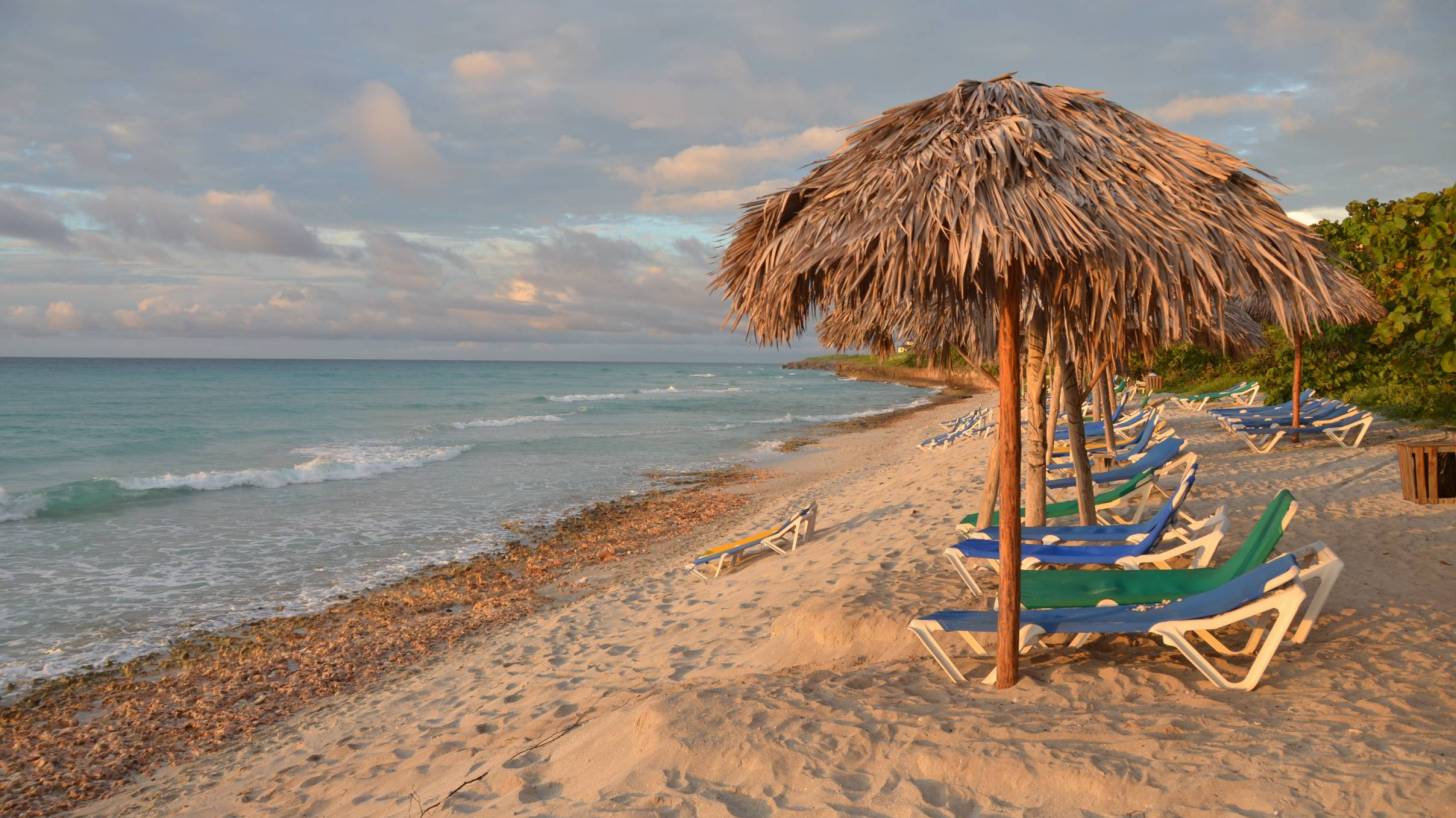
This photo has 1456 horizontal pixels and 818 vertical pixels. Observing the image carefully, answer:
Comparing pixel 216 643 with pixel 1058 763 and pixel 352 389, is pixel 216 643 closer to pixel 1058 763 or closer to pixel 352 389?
pixel 1058 763

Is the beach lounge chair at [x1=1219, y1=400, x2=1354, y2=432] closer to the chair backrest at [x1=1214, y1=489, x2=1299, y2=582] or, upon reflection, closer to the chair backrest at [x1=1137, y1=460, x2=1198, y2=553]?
the chair backrest at [x1=1137, y1=460, x2=1198, y2=553]

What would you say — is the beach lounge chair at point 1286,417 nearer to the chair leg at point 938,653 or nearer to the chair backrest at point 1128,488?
the chair backrest at point 1128,488

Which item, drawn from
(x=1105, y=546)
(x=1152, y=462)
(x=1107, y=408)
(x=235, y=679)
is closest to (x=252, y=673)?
(x=235, y=679)

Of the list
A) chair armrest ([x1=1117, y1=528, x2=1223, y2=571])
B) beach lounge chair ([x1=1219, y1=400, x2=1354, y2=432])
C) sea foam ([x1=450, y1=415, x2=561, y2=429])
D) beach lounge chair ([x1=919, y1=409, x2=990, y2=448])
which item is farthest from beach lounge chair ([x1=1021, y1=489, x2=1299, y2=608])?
sea foam ([x1=450, y1=415, x2=561, y2=429])

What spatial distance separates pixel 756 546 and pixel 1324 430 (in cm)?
957

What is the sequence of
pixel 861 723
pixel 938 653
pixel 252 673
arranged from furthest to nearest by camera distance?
pixel 252 673, pixel 938 653, pixel 861 723

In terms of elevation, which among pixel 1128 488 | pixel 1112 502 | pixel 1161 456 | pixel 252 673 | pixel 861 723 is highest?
pixel 1161 456

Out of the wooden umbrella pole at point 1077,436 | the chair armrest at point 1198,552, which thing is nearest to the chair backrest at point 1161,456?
the wooden umbrella pole at point 1077,436

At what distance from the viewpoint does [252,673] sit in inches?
283

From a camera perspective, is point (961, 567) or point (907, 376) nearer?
point (961, 567)

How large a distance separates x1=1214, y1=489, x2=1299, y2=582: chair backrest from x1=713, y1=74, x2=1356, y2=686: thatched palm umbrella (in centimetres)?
151

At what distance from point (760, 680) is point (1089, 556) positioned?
2.54m

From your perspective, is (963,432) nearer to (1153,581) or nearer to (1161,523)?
(1161,523)

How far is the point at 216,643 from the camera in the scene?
7.98 m
